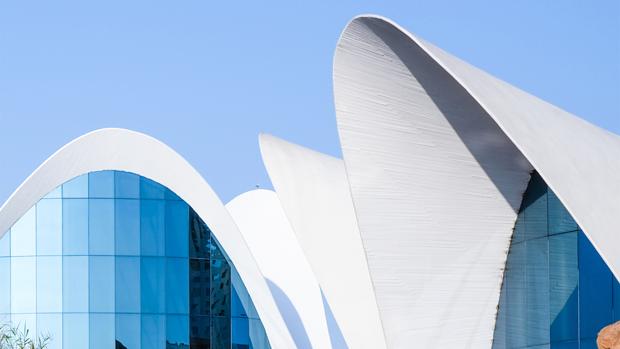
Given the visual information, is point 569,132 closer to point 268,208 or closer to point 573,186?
point 573,186

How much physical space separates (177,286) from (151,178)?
2.24 meters

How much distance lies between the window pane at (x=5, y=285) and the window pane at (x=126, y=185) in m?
2.60

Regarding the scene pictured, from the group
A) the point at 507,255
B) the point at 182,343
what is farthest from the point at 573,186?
the point at 182,343

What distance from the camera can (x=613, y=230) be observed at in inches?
606

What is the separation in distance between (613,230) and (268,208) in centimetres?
1671

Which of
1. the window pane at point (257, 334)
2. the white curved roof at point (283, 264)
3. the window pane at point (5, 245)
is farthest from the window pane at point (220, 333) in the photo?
the window pane at point (5, 245)

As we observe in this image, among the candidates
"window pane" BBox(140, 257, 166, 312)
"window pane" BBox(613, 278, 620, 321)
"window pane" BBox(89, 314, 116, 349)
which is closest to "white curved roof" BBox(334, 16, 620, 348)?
"window pane" BBox(613, 278, 620, 321)

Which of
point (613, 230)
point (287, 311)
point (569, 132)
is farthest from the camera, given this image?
point (287, 311)

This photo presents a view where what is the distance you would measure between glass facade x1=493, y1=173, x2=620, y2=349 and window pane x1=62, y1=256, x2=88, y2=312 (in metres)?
9.16

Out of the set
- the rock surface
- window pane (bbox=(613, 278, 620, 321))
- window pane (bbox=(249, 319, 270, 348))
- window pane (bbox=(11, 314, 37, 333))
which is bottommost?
the rock surface

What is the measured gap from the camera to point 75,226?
26.3m

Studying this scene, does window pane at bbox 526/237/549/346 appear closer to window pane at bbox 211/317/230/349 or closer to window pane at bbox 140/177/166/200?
window pane at bbox 211/317/230/349

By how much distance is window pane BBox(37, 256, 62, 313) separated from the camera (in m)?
26.0

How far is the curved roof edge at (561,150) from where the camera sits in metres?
15.2
